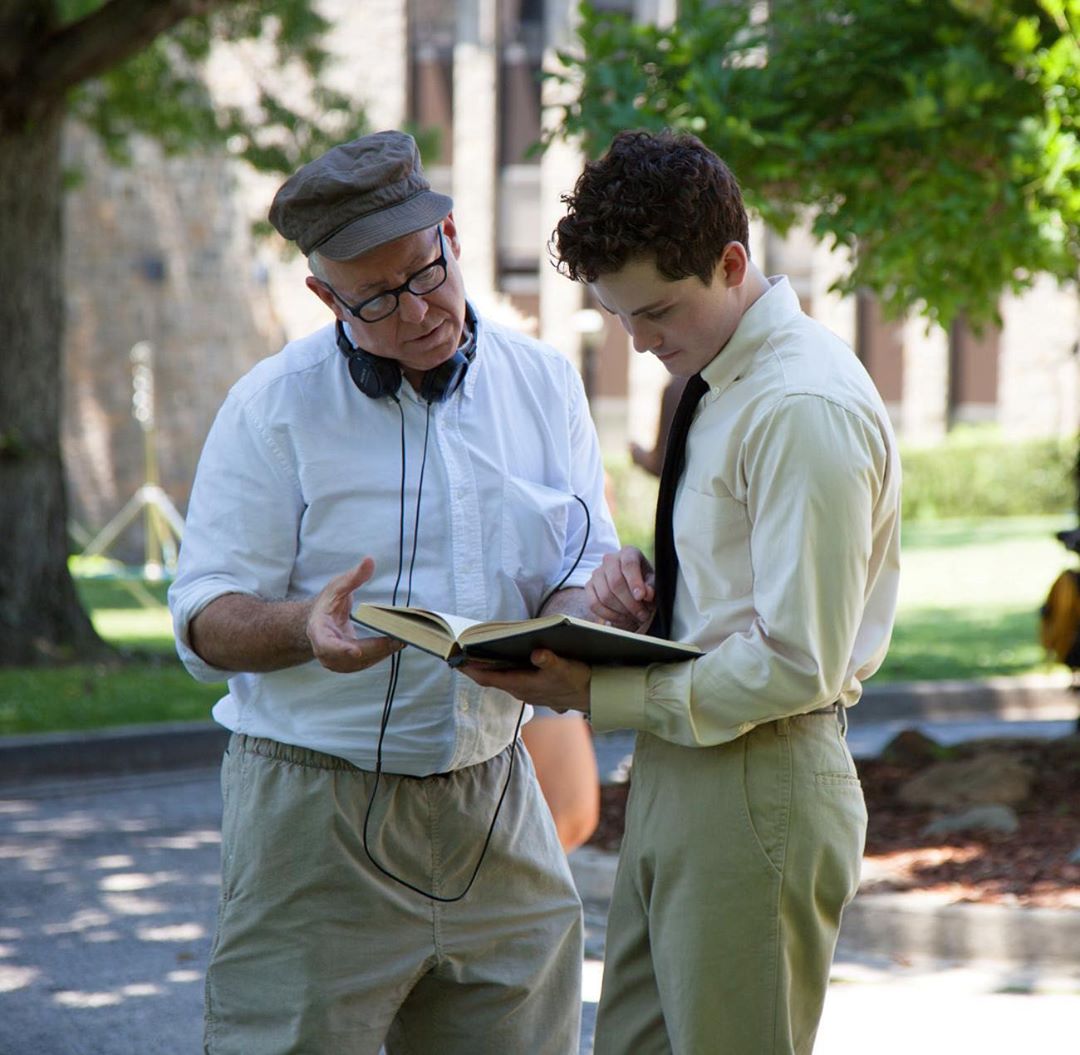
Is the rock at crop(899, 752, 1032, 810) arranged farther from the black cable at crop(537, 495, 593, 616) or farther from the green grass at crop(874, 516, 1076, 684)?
the black cable at crop(537, 495, 593, 616)

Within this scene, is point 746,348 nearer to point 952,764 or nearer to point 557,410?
point 557,410

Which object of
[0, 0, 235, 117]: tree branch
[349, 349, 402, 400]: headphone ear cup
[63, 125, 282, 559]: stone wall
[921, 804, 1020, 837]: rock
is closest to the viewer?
[349, 349, 402, 400]: headphone ear cup

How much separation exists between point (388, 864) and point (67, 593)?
33.3 feet

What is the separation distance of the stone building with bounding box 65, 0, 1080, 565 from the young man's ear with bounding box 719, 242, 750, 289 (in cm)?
1906

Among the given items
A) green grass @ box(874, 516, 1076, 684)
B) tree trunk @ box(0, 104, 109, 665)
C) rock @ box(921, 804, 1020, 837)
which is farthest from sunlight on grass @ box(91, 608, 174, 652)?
rock @ box(921, 804, 1020, 837)

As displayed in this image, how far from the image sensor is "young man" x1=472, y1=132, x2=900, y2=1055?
2523 millimetres

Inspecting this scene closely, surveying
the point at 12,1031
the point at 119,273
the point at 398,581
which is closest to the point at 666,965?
the point at 398,581

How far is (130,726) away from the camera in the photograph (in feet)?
34.3

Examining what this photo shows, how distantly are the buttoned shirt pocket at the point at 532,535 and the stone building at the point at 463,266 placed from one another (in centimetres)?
1868

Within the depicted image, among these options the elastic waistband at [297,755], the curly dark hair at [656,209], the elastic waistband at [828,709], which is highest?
the curly dark hair at [656,209]

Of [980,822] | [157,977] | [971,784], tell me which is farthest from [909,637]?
[157,977]

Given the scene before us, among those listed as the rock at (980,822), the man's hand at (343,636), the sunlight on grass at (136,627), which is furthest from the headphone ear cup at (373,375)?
the sunlight on grass at (136,627)

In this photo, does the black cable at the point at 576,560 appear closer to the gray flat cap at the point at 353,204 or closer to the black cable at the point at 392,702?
the black cable at the point at 392,702

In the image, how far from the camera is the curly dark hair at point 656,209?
256 cm
